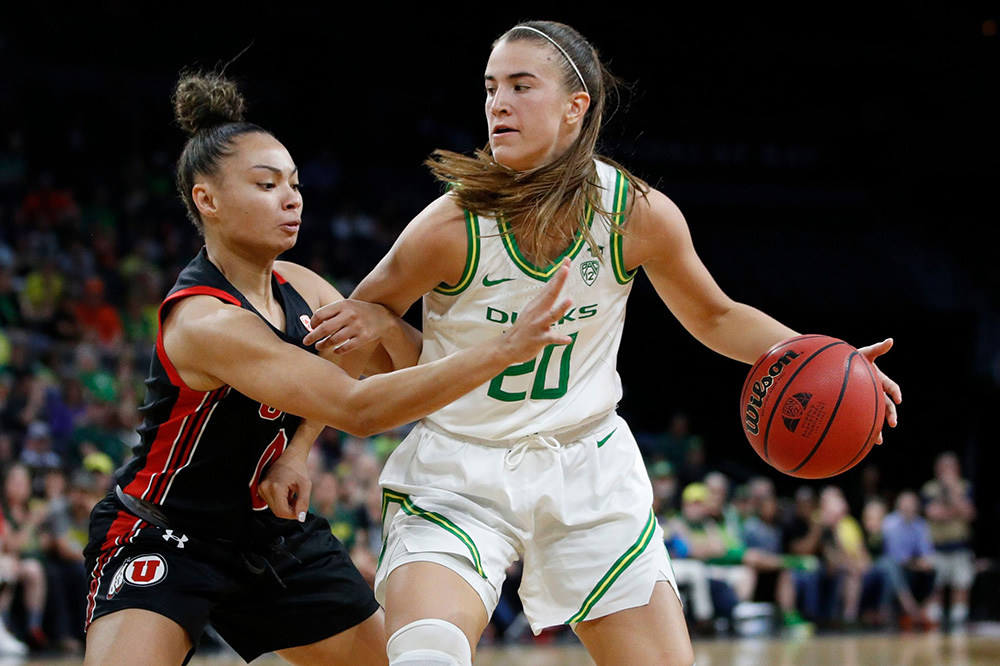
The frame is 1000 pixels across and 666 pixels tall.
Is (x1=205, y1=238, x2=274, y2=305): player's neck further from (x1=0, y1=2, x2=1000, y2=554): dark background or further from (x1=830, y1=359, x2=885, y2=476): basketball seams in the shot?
(x1=0, y1=2, x2=1000, y2=554): dark background

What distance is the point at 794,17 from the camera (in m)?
16.7

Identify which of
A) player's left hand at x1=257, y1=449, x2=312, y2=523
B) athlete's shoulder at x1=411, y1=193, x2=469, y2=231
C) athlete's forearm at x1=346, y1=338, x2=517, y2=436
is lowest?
player's left hand at x1=257, y1=449, x2=312, y2=523

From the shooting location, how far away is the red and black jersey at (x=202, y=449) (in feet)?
9.62

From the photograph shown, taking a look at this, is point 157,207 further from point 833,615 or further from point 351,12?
point 833,615

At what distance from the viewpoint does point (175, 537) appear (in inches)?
116

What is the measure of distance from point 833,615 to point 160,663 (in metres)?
8.34

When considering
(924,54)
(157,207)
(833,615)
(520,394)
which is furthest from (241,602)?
(924,54)

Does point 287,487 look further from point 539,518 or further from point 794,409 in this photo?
point 794,409

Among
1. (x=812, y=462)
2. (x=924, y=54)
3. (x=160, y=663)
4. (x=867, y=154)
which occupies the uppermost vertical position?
(x=924, y=54)

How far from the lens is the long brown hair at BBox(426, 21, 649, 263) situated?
112 inches

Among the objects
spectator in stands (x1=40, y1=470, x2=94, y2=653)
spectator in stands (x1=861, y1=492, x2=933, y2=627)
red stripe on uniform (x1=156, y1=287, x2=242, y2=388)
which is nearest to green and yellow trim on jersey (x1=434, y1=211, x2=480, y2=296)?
red stripe on uniform (x1=156, y1=287, x2=242, y2=388)

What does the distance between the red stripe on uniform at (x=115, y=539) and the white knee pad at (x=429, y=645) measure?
775 mm

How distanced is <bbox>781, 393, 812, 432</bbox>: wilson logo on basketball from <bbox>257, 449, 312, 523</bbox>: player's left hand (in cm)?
124

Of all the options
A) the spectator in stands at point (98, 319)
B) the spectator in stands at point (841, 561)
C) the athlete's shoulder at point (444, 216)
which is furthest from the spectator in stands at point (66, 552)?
the spectator in stands at point (841, 561)
